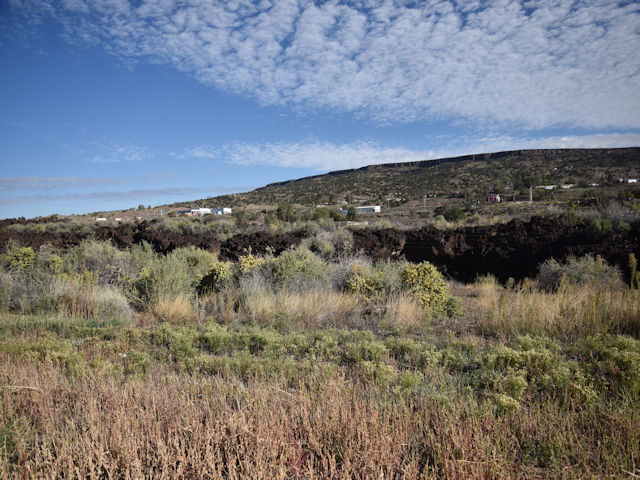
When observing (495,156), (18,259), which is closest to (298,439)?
(18,259)

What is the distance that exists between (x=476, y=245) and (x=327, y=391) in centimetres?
1238

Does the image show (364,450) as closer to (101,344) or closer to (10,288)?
(101,344)

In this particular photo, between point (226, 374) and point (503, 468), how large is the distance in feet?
9.11

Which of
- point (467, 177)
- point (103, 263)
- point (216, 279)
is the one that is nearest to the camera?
point (216, 279)

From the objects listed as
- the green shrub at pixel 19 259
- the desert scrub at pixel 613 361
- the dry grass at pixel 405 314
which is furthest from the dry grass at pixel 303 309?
the green shrub at pixel 19 259

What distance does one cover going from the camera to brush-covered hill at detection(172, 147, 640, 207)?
43.8m

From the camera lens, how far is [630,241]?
1060 centimetres

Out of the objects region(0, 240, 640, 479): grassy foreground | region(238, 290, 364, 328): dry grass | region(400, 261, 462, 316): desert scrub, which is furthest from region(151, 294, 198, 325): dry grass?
region(400, 261, 462, 316): desert scrub

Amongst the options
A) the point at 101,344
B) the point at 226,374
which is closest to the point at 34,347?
the point at 101,344

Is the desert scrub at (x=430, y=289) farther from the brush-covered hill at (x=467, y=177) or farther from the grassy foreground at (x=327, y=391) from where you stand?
the brush-covered hill at (x=467, y=177)

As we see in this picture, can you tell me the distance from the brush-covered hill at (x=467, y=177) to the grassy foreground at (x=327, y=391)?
39804 mm

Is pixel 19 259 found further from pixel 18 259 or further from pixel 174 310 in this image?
pixel 174 310

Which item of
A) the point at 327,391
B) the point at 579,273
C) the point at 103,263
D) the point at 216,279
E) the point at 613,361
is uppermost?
the point at 103,263

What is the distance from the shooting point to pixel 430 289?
7.67 meters
